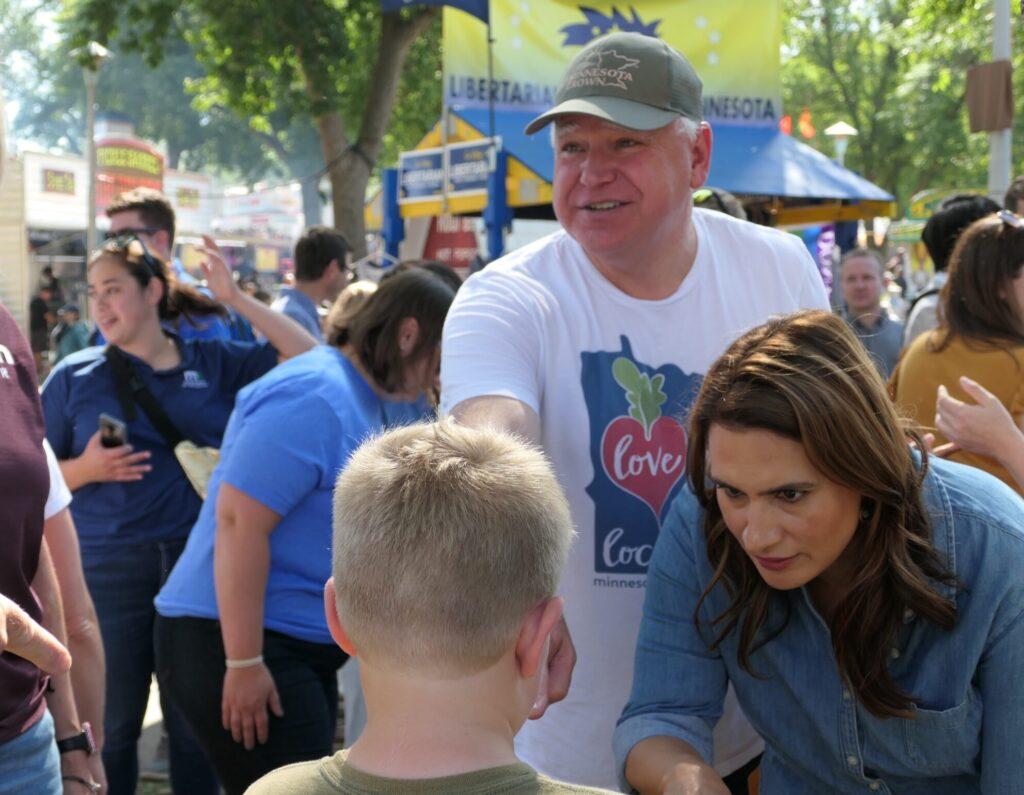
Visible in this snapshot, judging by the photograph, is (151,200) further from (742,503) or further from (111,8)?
(111,8)

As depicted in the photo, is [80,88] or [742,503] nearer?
[742,503]

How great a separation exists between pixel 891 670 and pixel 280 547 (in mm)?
A: 1754

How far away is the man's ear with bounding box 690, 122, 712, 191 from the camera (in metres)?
2.68

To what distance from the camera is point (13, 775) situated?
202 cm

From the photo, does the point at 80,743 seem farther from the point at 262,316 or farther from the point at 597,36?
the point at 597,36

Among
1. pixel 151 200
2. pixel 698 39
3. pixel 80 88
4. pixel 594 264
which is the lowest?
pixel 594 264

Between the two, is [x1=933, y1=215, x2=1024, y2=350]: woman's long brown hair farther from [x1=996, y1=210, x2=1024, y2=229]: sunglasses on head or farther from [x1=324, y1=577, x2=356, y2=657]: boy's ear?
[x1=324, y1=577, x2=356, y2=657]: boy's ear

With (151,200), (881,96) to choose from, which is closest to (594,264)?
(151,200)

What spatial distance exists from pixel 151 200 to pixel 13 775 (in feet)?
13.7

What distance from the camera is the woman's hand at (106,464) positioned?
13.0ft

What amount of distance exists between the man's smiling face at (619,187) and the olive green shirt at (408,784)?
133 cm

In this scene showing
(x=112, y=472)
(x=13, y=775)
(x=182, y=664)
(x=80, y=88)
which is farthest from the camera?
(x=80, y=88)

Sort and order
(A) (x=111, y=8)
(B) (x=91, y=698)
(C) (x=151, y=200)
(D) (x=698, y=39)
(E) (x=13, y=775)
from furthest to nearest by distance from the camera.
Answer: (A) (x=111, y=8), (D) (x=698, y=39), (C) (x=151, y=200), (B) (x=91, y=698), (E) (x=13, y=775)

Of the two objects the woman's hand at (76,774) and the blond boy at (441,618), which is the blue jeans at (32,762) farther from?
the blond boy at (441,618)
